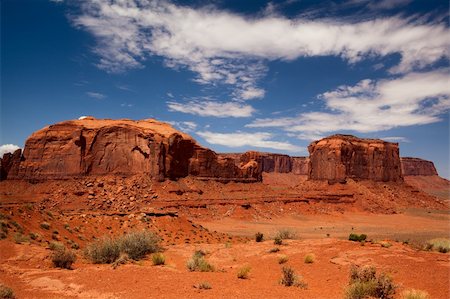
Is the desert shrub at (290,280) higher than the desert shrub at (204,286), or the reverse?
the desert shrub at (290,280)

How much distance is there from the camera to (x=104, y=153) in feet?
Answer: 194

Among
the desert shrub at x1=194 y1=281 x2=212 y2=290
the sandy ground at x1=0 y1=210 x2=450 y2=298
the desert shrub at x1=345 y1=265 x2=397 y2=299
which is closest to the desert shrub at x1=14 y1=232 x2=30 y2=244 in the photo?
the sandy ground at x1=0 y1=210 x2=450 y2=298

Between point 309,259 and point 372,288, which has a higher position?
point 372,288

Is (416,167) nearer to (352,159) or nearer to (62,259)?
(352,159)

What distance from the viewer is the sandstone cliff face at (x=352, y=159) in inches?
2985

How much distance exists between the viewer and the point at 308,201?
64.5 metres

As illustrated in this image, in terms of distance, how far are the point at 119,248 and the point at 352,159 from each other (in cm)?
6858

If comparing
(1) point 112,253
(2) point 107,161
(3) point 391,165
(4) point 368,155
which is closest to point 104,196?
(2) point 107,161

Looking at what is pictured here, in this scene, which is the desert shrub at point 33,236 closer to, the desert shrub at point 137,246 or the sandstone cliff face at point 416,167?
the desert shrub at point 137,246

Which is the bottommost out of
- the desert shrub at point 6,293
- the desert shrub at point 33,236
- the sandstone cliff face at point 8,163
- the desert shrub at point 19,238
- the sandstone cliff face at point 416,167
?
the desert shrub at point 6,293

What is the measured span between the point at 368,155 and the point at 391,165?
26.5ft

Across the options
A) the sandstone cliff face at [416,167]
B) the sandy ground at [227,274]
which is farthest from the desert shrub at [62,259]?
the sandstone cliff face at [416,167]

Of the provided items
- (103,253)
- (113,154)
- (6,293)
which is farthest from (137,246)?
(113,154)

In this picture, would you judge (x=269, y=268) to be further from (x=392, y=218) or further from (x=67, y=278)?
(x=392, y=218)
